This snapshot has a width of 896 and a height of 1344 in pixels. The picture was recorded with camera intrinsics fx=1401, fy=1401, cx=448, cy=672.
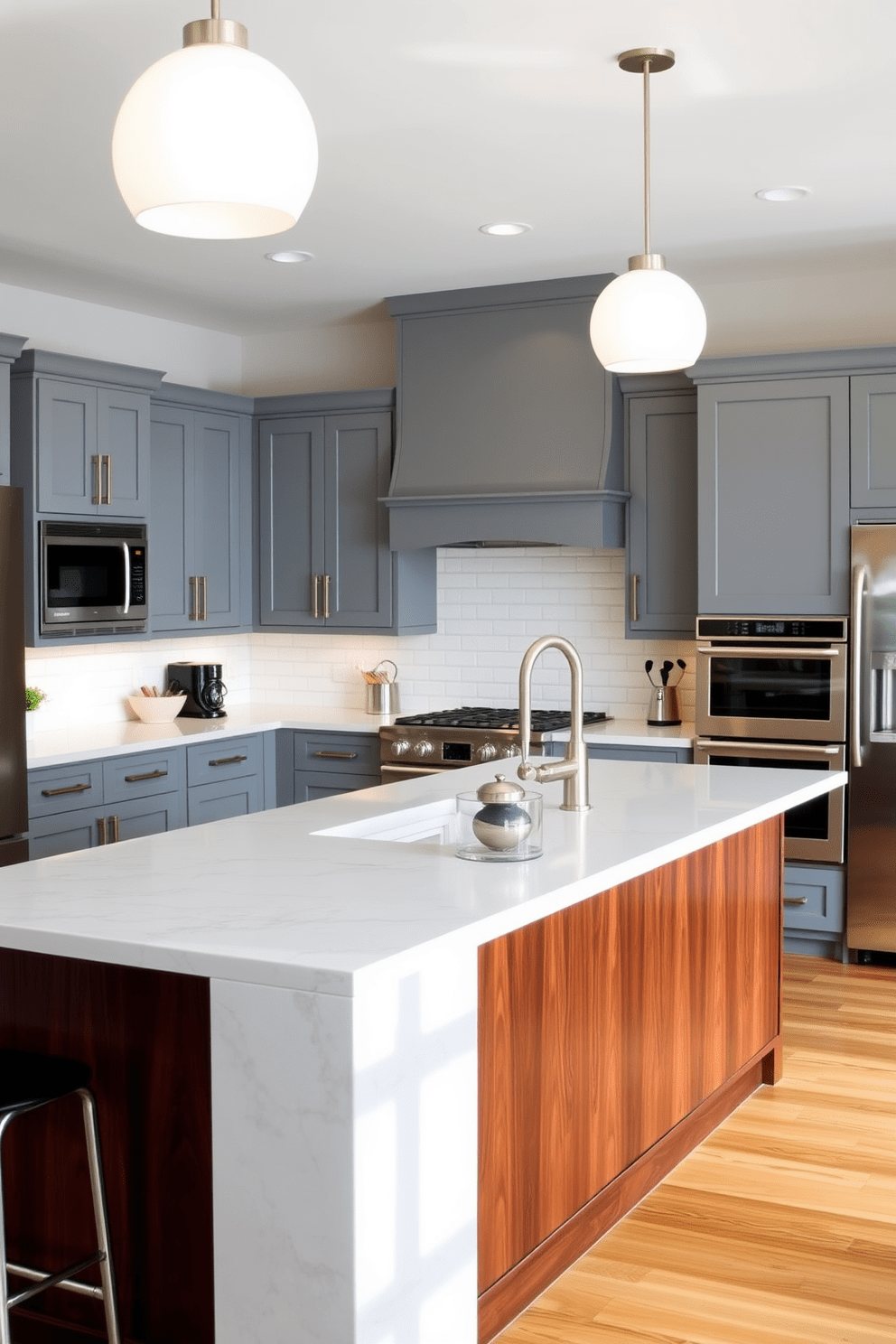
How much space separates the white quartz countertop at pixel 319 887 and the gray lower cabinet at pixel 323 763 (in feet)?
8.32

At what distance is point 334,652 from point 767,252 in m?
2.85

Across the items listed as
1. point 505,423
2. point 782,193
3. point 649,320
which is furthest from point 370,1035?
point 505,423

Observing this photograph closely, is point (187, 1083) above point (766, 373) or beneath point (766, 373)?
beneath

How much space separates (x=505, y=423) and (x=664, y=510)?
770 millimetres

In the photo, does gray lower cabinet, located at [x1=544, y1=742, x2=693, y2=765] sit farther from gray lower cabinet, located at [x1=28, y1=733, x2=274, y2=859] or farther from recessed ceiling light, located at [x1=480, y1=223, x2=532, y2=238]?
recessed ceiling light, located at [x1=480, y1=223, x2=532, y2=238]

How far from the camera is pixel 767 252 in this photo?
214 inches

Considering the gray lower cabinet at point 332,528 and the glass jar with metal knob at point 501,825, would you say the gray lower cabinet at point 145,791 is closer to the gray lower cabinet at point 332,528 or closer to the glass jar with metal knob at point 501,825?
the gray lower cabinet at point 332,528

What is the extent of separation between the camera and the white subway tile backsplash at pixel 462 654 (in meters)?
6.25

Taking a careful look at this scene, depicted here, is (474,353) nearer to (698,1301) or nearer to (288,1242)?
(698,1301)

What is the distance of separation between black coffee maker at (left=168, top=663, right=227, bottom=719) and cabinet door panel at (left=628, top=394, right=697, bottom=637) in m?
1.97

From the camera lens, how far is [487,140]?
161 inches

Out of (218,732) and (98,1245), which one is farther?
(218,732)

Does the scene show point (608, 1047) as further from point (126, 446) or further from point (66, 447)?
point (126, 446)

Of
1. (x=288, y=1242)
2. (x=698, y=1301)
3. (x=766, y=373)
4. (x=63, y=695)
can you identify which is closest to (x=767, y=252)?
(x=766, y=373)
